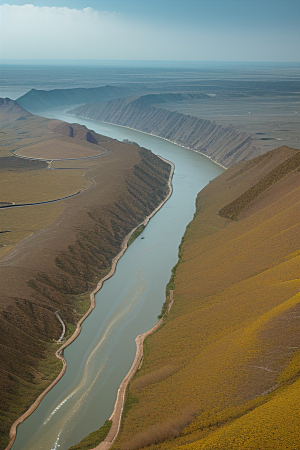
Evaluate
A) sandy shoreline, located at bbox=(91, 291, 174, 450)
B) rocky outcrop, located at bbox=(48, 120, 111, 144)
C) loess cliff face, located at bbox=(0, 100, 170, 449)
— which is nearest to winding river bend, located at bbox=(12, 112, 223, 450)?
sandy shoreline, located at bbox=(91, 291, 174, 450)

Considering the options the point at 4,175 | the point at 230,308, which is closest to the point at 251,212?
the point at 230,308

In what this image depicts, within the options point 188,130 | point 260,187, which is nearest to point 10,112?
point 188,130

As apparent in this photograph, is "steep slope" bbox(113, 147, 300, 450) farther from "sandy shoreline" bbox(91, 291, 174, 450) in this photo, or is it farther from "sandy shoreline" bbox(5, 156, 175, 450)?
"sandy shoreline" bbox(5, 156, 175, 450)

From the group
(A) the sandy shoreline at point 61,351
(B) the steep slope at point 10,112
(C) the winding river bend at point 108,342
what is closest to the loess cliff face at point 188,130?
(B) the steep slope at point 10,112

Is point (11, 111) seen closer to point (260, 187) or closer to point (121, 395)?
point (260, 187)

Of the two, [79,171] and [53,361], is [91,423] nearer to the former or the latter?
[53,361]

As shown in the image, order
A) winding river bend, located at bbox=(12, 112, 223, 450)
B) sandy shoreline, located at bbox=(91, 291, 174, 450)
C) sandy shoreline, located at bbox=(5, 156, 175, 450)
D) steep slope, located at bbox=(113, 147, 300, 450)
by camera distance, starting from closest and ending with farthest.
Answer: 1. steep slope, located at bbox=(113, 147, 300, 450)
2. sandy shoreline, located at bbox=(91, 291, 174, 450)
3. sandy shoreline, located at bbox=(5, 156, 175, 450)
4. winding river bend, located at bbox=(12, 112, 223, 450)
